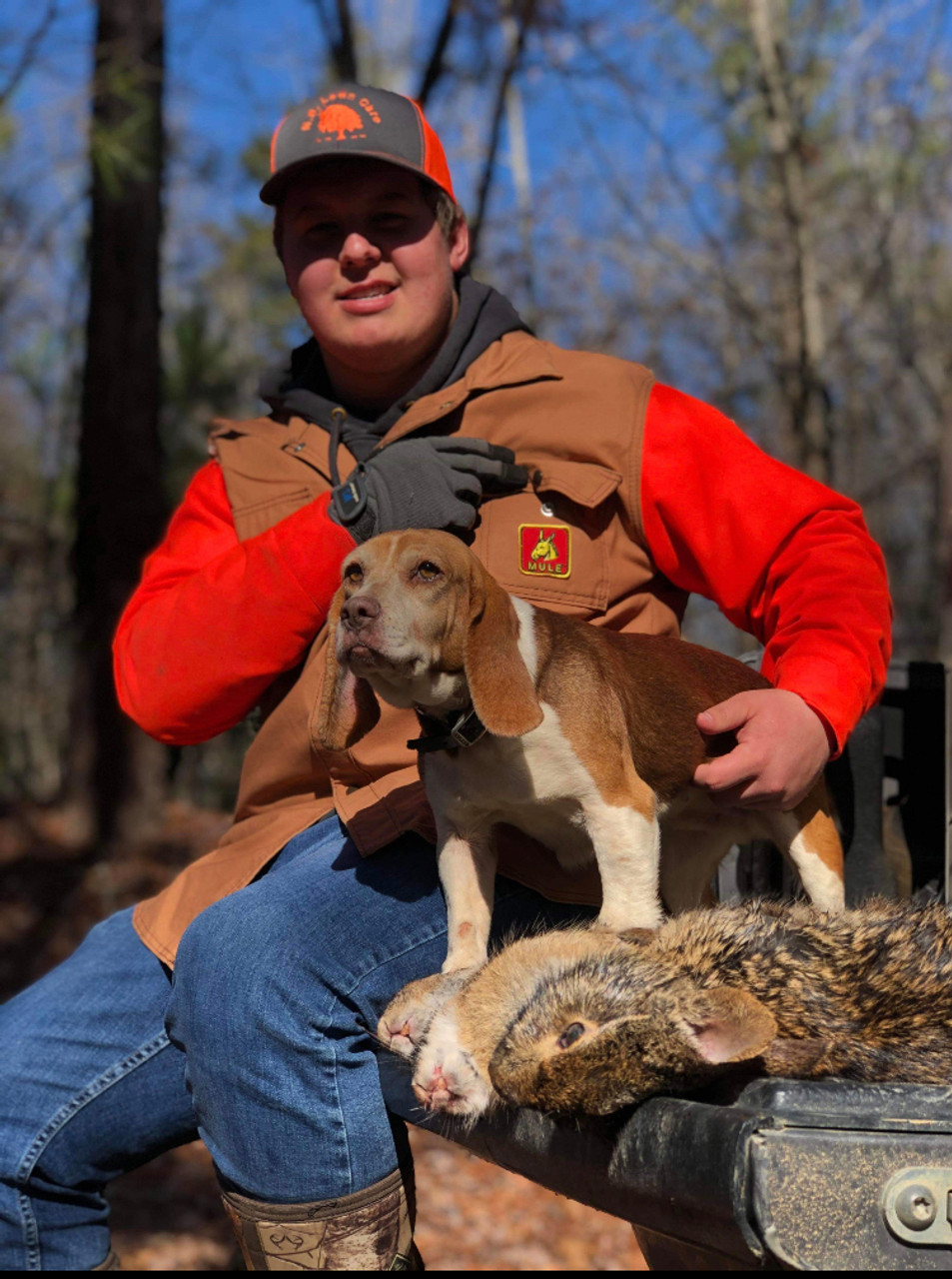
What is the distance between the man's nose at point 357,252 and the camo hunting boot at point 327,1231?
2054mm

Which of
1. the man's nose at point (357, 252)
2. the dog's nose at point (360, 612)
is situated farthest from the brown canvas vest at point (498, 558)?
the dog's nose at point (360, 612)

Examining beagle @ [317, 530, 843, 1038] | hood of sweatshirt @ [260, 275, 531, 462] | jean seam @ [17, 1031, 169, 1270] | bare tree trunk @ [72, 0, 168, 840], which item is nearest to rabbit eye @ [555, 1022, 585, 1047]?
beagle @ [317, 530, 843, 1038]

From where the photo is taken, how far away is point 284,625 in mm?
2762

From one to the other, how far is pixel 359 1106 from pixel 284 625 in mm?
1003

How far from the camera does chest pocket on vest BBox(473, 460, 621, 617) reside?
2.84 m

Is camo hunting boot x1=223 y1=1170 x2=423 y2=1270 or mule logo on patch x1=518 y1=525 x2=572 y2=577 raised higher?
mule logo on patch x1=518 y1=525 x2=572 y2=577

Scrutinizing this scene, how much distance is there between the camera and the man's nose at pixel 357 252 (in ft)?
10.1

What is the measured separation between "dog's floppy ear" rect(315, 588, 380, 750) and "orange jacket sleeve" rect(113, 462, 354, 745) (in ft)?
1.01

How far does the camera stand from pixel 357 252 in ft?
10.0

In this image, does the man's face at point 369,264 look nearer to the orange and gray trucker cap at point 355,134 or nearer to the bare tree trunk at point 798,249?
the orange and gray trucker cap at point 355,134

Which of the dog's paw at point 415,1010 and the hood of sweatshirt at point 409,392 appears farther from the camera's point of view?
the hood of sweatshirt at point 409,392

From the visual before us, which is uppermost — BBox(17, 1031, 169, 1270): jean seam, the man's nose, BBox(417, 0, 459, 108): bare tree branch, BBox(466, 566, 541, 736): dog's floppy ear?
BBox(417, 0, 459, 108): bare tree branch

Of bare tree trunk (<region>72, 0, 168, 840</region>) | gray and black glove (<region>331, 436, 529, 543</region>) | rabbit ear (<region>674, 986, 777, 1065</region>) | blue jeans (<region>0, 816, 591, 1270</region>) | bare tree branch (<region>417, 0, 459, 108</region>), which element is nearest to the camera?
rabbit ear (<region>674, 986, 777, 1065</region>)

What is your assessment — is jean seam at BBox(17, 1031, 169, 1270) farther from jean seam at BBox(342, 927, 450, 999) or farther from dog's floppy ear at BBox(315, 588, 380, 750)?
dog's floppy ear at BBox(315, 588, 380, 750)
